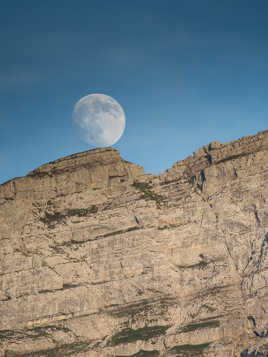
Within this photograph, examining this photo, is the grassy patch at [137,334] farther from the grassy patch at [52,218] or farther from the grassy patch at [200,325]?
the grassy patch at [52,218]

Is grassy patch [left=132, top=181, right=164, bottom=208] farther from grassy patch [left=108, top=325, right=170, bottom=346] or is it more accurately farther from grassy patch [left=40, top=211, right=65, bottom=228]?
grassy patch [left=108, top=325, right=170, bottom=346]

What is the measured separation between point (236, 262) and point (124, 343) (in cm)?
2516

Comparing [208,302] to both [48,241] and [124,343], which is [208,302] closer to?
[124,343]

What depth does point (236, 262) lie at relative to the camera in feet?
416

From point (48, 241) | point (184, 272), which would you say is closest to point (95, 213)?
point (48, 241)

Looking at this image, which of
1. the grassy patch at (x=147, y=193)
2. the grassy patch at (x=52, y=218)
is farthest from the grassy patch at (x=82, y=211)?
the grassy patch at (x=147, y=193)

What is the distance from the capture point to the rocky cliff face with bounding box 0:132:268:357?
117562mm

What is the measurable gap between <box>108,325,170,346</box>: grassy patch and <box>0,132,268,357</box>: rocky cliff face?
0.59 ft

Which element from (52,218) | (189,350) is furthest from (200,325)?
(52,218)

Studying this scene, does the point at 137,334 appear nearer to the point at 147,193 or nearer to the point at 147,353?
the point at 147,353

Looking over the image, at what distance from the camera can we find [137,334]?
390ft

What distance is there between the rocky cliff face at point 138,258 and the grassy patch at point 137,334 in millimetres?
179

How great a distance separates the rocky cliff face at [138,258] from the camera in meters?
118

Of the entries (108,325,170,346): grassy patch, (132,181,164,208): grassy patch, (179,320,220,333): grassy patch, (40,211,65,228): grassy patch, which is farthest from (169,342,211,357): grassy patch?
(40,211,65,228): grassy patch
